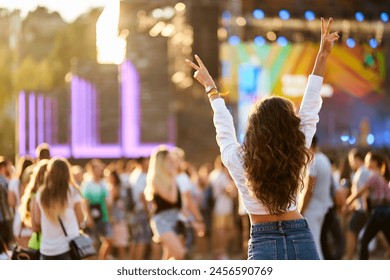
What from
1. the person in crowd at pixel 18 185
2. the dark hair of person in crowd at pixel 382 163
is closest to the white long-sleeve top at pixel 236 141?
the person in crowd at pixel 18 185

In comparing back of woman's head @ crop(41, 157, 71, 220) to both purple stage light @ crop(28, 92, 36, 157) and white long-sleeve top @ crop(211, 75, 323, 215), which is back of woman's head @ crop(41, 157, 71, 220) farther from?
purple stage light @ crop(28, 92, 36, 157)

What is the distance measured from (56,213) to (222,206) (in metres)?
7.85

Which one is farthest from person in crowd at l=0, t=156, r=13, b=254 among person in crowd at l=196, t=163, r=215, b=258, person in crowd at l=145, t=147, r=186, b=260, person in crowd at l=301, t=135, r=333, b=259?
person in crowd at l=196, t=163, r=215, b=258

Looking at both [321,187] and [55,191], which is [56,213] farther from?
[321,187]

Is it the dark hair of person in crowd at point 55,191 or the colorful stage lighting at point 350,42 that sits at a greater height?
the colorful stage lighting at point 350,42

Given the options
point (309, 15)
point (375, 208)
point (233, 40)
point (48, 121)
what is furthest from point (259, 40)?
point (375, 208)

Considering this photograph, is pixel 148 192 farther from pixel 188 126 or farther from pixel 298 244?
pixel 188 126

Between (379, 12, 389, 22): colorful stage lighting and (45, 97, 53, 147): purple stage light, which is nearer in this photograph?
(379, 12, 389, 22): colorful stage lighting

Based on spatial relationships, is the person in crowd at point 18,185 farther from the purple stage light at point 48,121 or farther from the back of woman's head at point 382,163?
the purple stage light at point 48,121

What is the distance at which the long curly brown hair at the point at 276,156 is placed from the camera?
4.32m

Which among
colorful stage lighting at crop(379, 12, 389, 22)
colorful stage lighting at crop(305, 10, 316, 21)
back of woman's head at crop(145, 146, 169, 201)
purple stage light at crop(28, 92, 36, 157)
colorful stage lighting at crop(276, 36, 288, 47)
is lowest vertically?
back of woman's head at crop(145, 146, 169, 201)

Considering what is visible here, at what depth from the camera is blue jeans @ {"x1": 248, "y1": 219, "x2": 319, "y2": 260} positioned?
14.2 feet

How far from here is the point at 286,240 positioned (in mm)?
4316

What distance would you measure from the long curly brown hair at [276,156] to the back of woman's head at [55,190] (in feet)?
9.83
